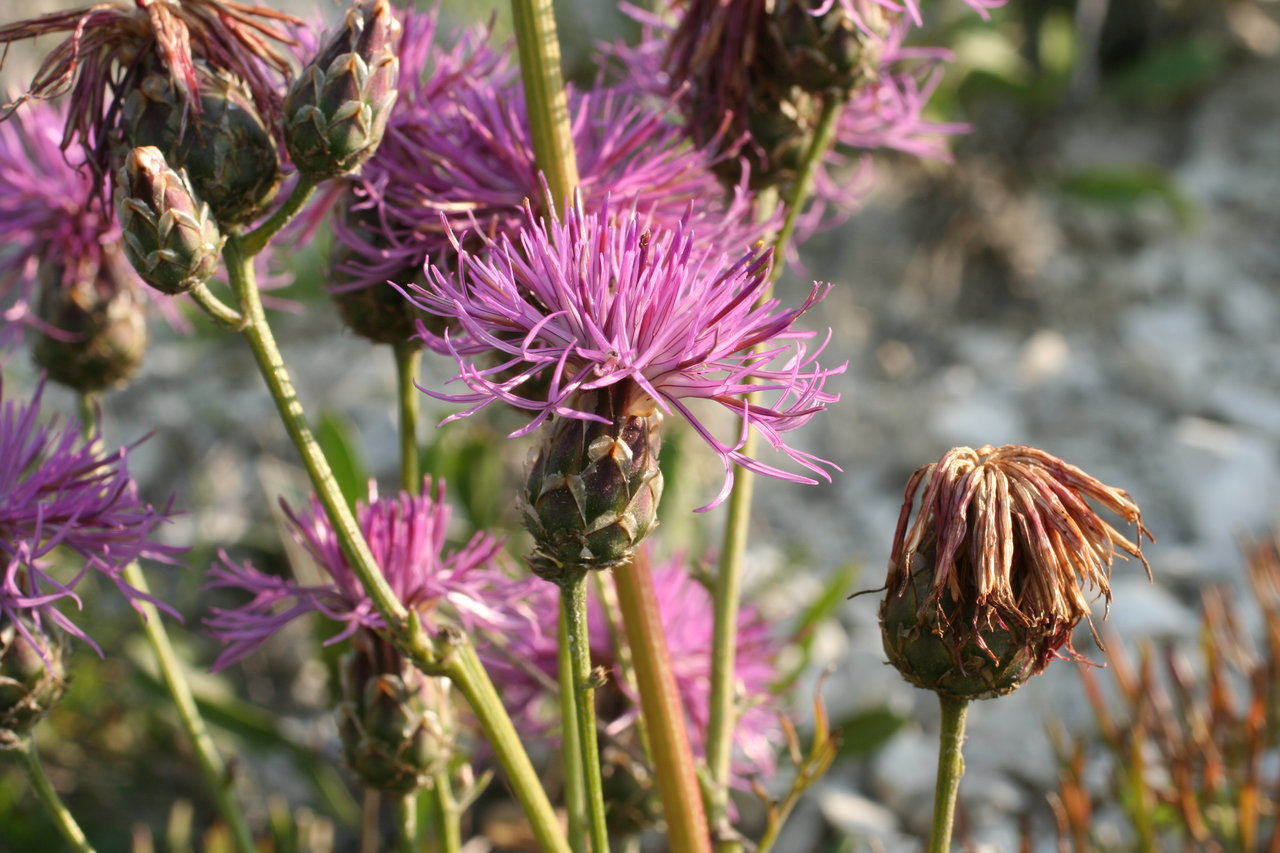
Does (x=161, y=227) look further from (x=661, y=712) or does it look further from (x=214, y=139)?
(x=661, y=712)

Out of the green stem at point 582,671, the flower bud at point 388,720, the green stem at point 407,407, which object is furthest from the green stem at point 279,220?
the flower bud at point 388,720

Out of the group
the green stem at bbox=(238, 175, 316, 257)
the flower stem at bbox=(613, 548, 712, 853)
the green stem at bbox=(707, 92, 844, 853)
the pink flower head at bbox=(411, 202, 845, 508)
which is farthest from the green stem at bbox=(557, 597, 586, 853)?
the green stem at bbox=(238, 175, 316, 257)

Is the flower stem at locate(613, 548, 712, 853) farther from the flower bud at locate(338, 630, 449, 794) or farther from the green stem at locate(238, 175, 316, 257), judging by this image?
the green stem at locate(238, 175, 316, 257)

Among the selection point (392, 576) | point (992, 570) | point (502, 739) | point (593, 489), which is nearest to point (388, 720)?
point (392, 576)

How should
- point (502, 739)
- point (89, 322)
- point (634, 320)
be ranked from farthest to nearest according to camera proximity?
1. point (89, 322)
2. point (502, 739)
3. point (634, 320)

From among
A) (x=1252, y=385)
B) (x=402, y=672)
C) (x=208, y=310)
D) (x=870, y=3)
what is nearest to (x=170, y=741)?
(x=402, y=672)
